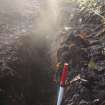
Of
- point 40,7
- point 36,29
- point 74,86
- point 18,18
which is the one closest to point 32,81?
point 74,86

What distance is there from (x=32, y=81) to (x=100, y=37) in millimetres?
2258

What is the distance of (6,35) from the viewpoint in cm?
858

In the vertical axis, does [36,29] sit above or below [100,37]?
above

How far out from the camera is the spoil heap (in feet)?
18.5

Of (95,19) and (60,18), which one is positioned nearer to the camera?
(95,19)

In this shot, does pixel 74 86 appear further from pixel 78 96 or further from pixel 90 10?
pixel 90 10

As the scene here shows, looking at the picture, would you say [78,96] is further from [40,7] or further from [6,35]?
[40,7]

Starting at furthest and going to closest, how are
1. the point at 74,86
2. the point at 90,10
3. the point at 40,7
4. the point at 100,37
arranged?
1. the point at 40,7
2. the point at 90,10
3. the point at 100,37
4. the point at 74,86

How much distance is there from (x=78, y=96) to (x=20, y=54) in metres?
2.69

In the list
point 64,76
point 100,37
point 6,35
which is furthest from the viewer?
point 6,35

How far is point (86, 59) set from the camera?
22.5 feet

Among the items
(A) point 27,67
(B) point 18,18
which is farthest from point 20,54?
(B) point 18,18

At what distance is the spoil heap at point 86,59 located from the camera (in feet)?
18.5

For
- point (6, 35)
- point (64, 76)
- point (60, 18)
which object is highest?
point (60, 18)
